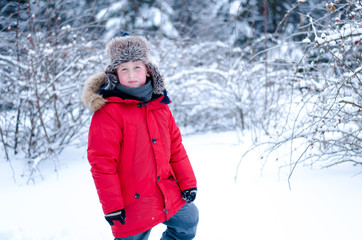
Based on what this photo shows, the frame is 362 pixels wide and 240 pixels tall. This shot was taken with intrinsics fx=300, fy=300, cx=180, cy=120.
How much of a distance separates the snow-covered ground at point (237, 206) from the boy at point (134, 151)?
57cm

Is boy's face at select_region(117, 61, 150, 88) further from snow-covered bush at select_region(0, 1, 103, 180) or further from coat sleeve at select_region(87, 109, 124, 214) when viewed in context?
snow-covered bush at select_region(0, 1, 103, 180)

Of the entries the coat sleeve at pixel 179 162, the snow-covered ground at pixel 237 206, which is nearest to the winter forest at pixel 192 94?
the snow-covered ground at pixel 237 206

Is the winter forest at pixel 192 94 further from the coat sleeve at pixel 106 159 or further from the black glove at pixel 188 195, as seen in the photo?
the coat sleeve at pixel 106 159

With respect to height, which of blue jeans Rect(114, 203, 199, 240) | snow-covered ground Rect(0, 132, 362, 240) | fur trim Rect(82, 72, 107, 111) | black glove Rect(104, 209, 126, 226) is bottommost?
snow-covered ground Rect(0, 132, 362, 240)

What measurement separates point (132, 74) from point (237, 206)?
1304 mm

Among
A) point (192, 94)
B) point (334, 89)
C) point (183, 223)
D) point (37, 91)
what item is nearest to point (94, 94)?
point (183, 223)

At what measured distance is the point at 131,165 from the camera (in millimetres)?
1487

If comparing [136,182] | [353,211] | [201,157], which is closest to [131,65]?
[136,182]

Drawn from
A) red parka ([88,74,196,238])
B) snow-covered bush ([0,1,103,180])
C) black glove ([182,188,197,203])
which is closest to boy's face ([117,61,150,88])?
red parka ([88,74,196,238])

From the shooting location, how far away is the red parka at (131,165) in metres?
1.41

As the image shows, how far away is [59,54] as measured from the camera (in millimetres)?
3906

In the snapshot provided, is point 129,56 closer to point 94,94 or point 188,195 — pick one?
point 94,94

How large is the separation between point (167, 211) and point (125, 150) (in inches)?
14.7

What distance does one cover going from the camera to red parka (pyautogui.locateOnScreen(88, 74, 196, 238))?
1.41m
